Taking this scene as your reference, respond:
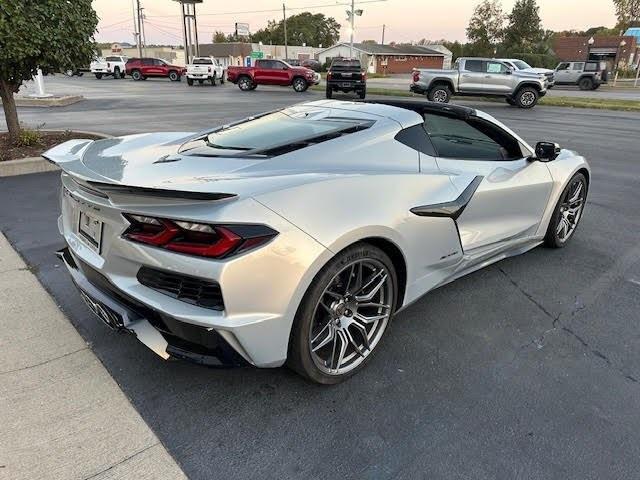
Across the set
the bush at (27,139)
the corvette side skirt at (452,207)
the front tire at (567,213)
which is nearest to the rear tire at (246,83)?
the bush at (27,139)

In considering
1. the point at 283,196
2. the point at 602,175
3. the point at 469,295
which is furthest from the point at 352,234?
the point at 602,175

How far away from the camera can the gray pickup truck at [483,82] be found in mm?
18812

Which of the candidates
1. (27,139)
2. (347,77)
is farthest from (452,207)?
(347,77)

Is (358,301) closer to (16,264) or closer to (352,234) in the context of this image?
(352,234)

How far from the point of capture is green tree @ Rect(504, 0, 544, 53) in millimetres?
56844

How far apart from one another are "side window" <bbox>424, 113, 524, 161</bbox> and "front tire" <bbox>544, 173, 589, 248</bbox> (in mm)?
823

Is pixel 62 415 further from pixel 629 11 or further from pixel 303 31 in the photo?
pixel 303 31

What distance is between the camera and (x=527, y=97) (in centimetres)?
1888

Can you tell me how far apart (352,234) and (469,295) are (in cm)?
168

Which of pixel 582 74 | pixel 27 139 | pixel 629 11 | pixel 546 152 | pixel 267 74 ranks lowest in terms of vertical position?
pixel 27 139

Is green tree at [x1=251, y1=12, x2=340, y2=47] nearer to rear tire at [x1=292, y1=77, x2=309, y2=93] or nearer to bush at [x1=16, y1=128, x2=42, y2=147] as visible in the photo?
rear tire at [x1=292, y1=77, x2=309, y2=93]

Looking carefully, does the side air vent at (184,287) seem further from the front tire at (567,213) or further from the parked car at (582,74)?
the parked car at (582,74)

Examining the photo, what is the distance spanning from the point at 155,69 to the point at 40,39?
35.7 m

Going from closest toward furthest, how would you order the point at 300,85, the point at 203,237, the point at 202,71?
the point at 203,237, the point at 300,85, the point at 202,71
